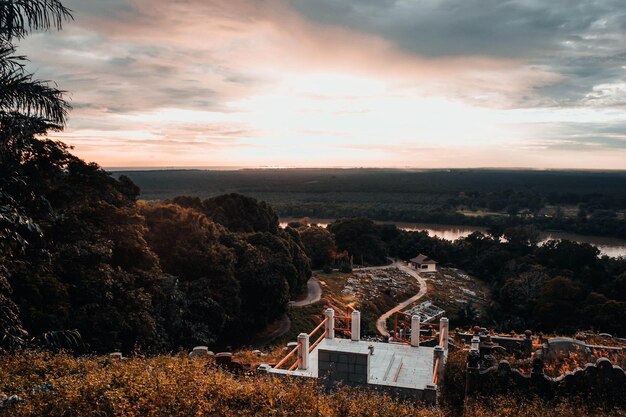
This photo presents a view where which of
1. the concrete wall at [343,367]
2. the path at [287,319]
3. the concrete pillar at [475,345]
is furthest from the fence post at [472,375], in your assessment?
the path at [287,319]

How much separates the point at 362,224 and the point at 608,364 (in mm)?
48411

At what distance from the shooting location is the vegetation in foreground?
7.38 meters

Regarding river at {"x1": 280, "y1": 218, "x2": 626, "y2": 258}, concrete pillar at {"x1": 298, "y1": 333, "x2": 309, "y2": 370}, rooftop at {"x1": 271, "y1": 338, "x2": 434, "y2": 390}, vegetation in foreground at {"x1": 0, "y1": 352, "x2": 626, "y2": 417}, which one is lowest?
river at {"x1": 280, "y1": 218, "x2": 626, "y2": 258}

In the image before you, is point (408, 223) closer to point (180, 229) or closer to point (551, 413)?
point (180, 229)

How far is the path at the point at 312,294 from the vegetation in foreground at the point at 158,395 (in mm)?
23941

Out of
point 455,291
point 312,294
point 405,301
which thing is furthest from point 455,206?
point 312,294

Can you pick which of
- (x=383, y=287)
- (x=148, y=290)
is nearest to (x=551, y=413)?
(x=148, y=290)

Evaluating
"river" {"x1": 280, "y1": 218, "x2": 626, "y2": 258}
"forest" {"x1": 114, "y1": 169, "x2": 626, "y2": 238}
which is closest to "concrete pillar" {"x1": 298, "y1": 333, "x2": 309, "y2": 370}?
"river" {"x1": 280, "y1": 218, "x2": 626, "y2": 258}

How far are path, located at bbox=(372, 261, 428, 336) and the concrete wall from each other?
63.4 feet

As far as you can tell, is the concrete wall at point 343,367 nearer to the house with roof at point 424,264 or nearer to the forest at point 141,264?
the forest at point 141,264

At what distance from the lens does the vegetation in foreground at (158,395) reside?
7.38 m

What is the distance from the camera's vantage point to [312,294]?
3656 centimetres

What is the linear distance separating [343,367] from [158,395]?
5.05 metres

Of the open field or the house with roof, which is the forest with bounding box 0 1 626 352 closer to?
the open field
